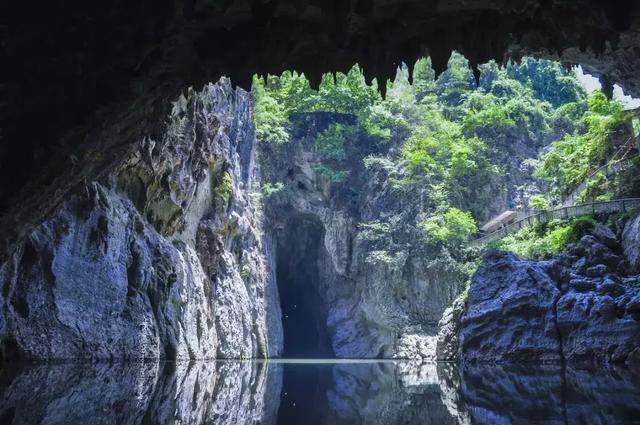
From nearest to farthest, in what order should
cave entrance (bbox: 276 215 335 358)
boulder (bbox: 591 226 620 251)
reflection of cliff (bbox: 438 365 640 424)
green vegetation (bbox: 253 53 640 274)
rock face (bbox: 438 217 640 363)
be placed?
1. reflection of cliff (bbox: 438 365 640 424)
2. rock face (bbox: 438 217 640 363)
3. boulder (bbox: 591 226 620 251)
4. green vegetation (bbox: 253 53 640 274)
5. cave entrance (bbox: 276 215 335 358)

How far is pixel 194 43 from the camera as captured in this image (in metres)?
10.0

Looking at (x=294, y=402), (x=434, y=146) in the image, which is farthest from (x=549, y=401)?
(x=434, y=146)

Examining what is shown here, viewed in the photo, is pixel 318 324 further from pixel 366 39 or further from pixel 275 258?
pixel 366 39

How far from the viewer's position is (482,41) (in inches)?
399

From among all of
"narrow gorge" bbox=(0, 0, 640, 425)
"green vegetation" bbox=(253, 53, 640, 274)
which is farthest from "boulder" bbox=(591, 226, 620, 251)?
"green vegetation" bbox=(253, 53, 640, 274)

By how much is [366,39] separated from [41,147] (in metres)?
6.13

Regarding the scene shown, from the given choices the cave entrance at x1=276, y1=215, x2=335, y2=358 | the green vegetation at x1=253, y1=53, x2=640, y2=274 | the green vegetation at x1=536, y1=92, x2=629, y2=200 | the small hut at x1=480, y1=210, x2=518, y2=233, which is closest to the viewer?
the green vegetation at x1=536, y1=92, x2=629, y2=200

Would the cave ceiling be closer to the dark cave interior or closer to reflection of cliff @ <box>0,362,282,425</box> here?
the dark cave interior

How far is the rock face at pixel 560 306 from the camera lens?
1908cm

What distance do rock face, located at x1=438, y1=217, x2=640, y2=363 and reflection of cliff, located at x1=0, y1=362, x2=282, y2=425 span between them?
12374 mm

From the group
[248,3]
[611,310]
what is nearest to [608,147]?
[611,310]

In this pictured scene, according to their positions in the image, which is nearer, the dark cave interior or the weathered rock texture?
the dark cave interior

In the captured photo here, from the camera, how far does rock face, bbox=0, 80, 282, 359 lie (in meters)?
16.2

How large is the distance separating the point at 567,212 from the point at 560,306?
26.0ft
